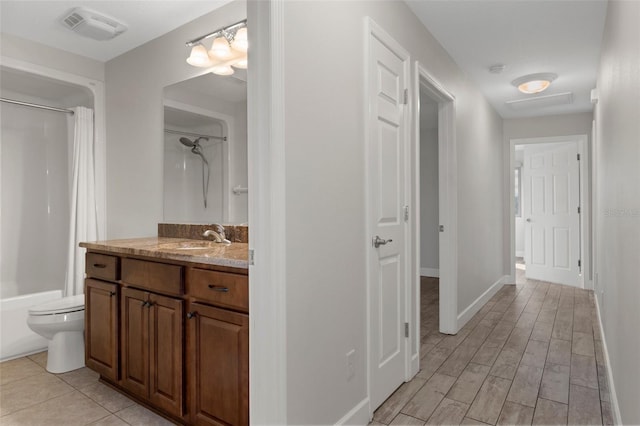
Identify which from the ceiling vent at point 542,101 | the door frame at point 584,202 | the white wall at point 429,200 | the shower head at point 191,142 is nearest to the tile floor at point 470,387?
the shower head at point 191,142

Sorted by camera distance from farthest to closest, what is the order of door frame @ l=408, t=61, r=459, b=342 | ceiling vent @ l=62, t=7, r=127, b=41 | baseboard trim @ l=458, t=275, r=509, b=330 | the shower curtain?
baseboard trim @ l=458, t=275, r=509, b=330 → door frame @ l=408, t=61, r=459, b=342 → the shower curtain → ceiling vent @ l=62, t=7, r=127, b=41

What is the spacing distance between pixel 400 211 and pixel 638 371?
4.32 feet

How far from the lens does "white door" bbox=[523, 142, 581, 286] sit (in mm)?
5336

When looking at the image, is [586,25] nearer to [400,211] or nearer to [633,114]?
[633,114]

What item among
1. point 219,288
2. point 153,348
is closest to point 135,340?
point 153,348

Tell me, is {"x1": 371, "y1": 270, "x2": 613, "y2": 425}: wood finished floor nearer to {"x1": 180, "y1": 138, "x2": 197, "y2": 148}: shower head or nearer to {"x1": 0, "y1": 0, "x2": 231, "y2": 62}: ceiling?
{"x1": 180, "y1": 138, "x2": 197, "y2": 148}: shower head

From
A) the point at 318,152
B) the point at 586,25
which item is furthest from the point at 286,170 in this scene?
the point at 586,25

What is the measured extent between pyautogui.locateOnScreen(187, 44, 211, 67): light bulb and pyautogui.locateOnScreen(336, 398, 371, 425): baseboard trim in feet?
7.69

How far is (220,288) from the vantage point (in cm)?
159

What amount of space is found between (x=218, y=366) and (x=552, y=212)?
5.59 meters

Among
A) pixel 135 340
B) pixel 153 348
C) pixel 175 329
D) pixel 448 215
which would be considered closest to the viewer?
pixel 175 329

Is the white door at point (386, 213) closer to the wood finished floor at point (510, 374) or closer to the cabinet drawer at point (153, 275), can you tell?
the wood finished floor at point (510, 374)

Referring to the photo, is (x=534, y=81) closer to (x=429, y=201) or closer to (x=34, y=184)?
(x=429, y=201)

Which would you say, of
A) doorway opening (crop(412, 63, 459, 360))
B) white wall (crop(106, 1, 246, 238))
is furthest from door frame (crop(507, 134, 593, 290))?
white wall (crop(106, 1, 246, 238))
